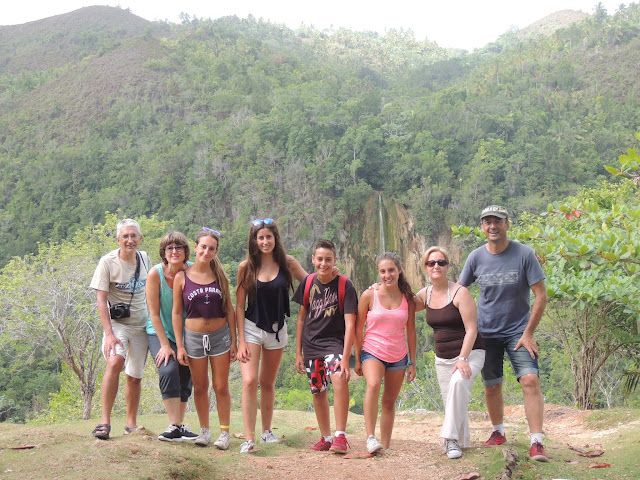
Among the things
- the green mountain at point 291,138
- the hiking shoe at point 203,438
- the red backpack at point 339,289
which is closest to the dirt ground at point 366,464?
the hiking shoe at point 203,438

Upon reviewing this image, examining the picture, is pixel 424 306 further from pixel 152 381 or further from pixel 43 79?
pixel 43 79

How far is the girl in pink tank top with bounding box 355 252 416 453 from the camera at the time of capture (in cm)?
403

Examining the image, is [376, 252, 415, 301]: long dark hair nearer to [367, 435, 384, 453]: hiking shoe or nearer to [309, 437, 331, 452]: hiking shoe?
[367, 435, 384, 453]: hiking shoe

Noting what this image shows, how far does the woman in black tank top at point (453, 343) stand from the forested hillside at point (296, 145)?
669 inches

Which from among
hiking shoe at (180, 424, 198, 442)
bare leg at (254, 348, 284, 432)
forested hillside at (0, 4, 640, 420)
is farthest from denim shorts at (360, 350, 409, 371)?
forested hillside at (0, 4, 640, 420)

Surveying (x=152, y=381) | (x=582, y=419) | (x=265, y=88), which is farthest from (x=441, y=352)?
(x=265, y=88)

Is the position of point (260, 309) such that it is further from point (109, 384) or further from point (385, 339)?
point (109, 384)

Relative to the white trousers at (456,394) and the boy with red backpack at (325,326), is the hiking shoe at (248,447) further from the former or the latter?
the white trousers at (456,394)

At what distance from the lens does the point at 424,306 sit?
4.16 meters

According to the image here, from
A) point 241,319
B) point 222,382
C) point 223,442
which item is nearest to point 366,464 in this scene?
point 223,442

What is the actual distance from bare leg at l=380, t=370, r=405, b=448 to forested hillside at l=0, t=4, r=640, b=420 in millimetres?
16688

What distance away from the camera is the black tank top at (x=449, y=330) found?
13.1ft

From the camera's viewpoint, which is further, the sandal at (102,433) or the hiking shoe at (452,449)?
the sandal at (102,433)

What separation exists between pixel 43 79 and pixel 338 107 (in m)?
33.8
